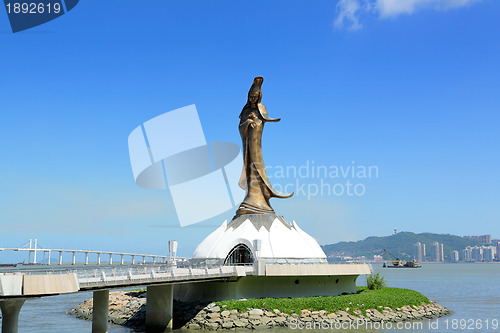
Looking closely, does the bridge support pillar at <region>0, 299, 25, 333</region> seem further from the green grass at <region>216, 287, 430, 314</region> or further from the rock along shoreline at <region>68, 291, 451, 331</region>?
the green grass at <region>216, 287, 430, 314</region>

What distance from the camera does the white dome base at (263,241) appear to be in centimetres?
3619

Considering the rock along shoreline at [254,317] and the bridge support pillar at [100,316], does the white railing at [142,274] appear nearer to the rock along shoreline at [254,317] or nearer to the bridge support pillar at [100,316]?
the rock along shoreline at [254,317]

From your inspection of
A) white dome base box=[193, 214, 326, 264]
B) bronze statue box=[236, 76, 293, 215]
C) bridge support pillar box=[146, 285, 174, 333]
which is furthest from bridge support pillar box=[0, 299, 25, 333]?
bronze statue box=[236, 76, 293, 215]

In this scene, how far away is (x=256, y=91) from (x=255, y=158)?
18.2 ft

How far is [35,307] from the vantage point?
48.3 metres

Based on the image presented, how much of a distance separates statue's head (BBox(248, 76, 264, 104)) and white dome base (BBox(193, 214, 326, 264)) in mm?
9677

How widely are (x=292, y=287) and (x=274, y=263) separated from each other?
2.12 m

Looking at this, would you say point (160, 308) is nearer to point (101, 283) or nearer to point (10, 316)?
point (101, 283)

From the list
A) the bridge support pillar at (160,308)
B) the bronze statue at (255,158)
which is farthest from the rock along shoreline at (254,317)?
the bronze statue at (255,158)

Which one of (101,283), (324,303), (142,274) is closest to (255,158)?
(324,303)

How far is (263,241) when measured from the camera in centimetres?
3675

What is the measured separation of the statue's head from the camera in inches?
1634

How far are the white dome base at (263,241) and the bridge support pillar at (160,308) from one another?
19.5 ft

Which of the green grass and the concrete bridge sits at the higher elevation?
the concrete bridge
